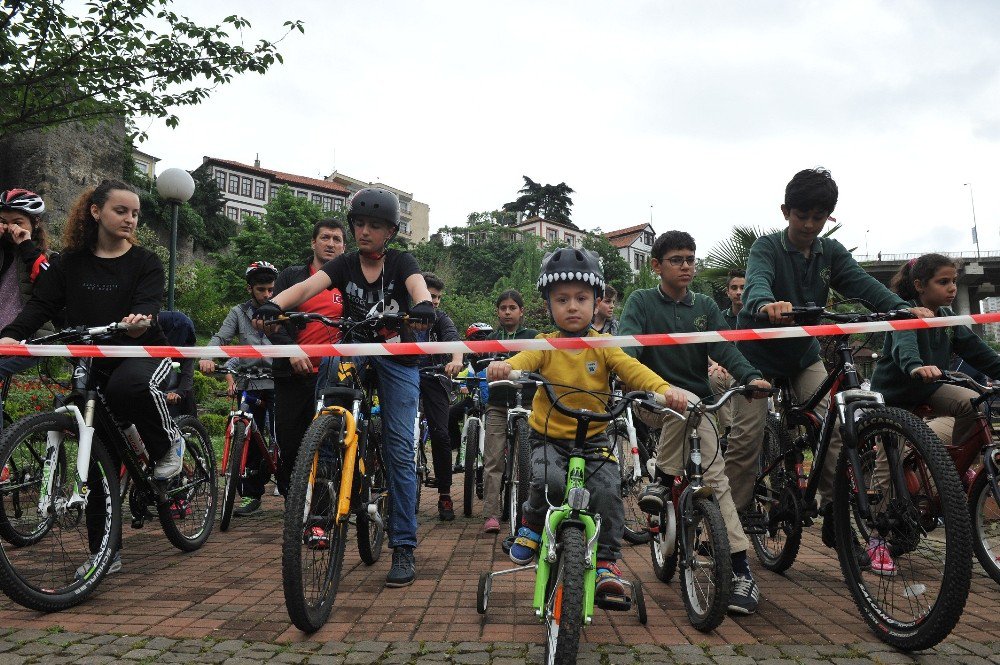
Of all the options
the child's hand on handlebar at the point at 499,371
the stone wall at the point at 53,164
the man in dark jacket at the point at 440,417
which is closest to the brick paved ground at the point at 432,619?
the child's hand on handlebar at the point at 499,371

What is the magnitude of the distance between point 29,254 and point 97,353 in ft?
6.02

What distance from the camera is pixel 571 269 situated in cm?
322

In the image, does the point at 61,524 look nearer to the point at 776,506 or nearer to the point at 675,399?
the point at 675,399

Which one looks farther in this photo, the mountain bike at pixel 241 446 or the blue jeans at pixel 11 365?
the mountain bike at pixel 241 446

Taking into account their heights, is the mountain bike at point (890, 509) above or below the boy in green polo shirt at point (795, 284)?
below

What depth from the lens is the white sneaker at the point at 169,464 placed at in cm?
415

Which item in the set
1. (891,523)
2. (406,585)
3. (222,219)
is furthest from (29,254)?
(222,219)

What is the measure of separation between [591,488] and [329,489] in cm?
121

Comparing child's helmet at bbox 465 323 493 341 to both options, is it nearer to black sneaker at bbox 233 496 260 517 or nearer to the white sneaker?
black sneaker at bbox 233 496 260 517

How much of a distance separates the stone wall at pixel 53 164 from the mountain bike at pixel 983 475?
34.3 m

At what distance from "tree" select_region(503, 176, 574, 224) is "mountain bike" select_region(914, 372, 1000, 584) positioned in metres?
91.6

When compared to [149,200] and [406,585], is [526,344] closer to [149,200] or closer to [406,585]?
[406,585]

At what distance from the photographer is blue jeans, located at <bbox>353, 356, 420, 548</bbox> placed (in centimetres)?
401

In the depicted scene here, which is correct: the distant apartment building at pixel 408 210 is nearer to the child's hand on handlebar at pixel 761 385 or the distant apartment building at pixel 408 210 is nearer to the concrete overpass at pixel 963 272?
the concrete overpass at pixel 963 272
